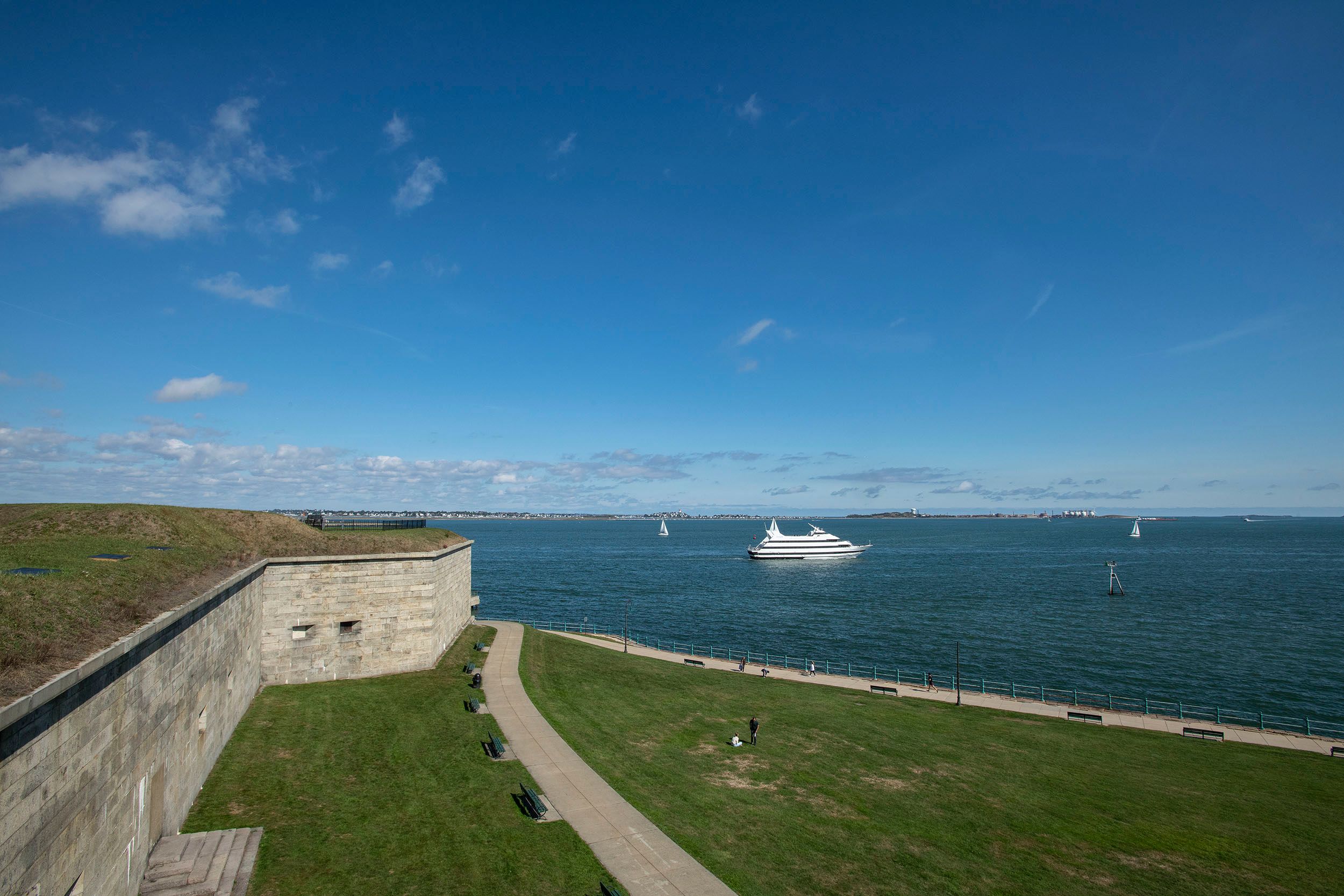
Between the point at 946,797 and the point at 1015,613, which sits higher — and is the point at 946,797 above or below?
above

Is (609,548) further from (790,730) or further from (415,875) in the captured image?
(415,875)

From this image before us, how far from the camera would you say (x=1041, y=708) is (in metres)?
33.6

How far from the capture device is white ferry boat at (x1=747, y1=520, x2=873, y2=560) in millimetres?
125375

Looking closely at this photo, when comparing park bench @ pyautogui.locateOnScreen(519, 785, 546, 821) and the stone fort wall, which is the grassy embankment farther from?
park bench @ pyautogui.locateOnScreen(519, 785, 546, 821)

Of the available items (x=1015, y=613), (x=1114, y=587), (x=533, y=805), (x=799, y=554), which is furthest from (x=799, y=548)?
(x=533, y=805)

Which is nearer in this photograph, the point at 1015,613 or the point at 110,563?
the point at 110,563

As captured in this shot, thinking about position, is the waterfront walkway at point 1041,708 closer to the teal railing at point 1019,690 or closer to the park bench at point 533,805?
the teal railing at point 1019,690

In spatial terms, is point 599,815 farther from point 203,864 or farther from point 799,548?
point 799,548

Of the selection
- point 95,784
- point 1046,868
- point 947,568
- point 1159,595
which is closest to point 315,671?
point 95,784

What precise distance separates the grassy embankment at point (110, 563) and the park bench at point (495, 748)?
9.99 m

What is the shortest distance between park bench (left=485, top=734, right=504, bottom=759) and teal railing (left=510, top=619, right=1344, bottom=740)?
2532 cm

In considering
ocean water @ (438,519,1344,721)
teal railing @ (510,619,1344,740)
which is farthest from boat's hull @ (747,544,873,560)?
teal railing @ (510,619,1344,740)

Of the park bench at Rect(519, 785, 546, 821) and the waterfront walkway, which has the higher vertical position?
the park bench at Rect(519, 785, 546, 821)

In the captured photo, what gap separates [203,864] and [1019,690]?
42265mm
